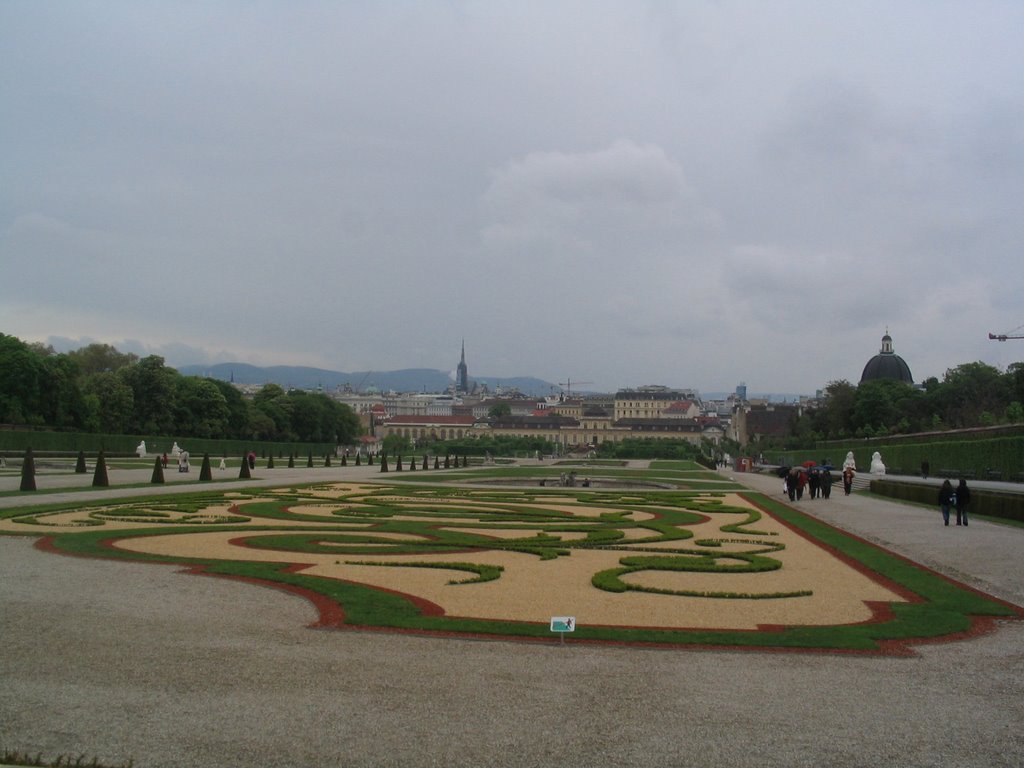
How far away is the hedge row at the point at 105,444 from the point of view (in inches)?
1735

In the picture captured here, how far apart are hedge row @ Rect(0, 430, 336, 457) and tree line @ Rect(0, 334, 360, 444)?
3.41m

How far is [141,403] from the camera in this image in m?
61.4

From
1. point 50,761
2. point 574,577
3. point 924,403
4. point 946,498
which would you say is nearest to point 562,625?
point 50,761

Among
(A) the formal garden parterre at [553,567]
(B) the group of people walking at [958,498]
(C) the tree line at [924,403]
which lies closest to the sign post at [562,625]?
(A) the formal garden parterre at [553,567]

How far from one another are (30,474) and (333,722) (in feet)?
66.9

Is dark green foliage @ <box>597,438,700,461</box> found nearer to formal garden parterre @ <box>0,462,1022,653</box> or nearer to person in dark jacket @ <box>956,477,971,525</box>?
formal garden parterre @ <box>0,462,1022,653</box>

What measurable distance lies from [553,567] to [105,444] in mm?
41588

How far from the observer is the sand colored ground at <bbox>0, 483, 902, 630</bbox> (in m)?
9.28

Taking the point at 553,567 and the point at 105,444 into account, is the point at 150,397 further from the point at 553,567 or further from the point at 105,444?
the point at 553,567

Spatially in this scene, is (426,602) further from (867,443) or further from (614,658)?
(867,443)

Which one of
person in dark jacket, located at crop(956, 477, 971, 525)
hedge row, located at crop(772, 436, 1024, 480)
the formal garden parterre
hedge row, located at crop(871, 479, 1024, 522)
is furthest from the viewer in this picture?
hedge row, located at crop(772, 436, 1024, 480)

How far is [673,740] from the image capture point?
538 centimetres

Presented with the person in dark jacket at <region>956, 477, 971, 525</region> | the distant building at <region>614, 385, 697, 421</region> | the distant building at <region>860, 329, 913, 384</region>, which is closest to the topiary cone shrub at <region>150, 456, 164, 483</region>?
the person in dark jacket at <region>956, 477, 971, 525</region>

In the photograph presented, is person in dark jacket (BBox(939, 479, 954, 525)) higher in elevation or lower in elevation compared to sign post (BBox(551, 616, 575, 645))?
higher
